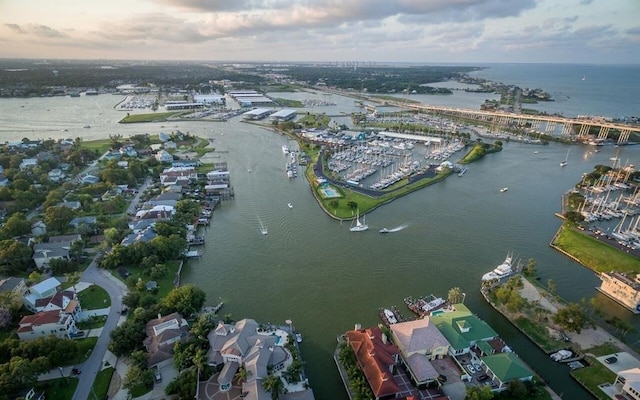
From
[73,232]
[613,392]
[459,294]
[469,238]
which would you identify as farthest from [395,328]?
[73,232]

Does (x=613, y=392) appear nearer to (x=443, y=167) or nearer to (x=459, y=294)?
(x=459, y=294)

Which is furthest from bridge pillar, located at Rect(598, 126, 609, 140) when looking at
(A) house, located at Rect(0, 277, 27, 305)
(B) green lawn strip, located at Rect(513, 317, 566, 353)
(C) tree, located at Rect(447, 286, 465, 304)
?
(A) house, located at Rect(0, 277, 27, 305)

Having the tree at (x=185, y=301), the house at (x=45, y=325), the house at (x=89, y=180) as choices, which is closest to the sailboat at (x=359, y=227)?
the tree at (x=185, y=301)

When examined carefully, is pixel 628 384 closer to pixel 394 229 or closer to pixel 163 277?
pixel 394 229

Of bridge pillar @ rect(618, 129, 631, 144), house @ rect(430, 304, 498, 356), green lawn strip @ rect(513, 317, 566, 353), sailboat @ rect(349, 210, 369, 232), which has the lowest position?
green lawn strip @ rect(513, 317, 566, 353)

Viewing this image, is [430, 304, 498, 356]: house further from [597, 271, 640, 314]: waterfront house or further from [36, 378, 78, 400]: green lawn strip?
[36, 378, 78, 400]: green lawn strip

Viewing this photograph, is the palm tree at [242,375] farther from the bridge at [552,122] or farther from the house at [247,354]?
the bridge at [552,122]
